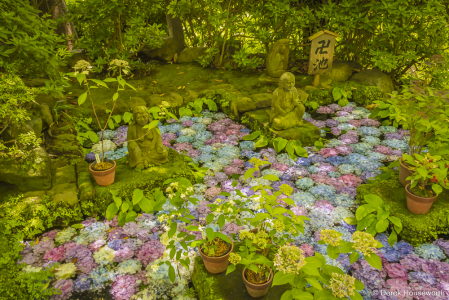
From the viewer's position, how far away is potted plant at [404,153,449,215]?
3205 mm

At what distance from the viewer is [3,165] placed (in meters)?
3.76

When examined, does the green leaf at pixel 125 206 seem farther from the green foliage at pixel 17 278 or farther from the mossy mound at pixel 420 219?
the mossy mound at pixel 420 219

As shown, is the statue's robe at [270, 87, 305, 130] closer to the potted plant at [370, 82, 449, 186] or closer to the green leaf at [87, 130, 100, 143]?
the potted plant at [370, 82, 449, 186]

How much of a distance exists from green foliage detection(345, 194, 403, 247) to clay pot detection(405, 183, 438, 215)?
0.93 feet

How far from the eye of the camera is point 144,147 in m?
4.43

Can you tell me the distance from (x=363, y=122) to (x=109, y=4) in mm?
6492

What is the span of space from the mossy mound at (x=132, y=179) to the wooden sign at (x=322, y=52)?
4.31 metres

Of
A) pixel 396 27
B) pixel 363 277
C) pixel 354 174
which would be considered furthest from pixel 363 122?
pixel 363 277

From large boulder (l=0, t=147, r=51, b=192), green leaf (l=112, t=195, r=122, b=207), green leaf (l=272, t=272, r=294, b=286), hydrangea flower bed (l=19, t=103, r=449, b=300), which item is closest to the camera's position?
green leaf (l=272, t=272, r=294, b=286)

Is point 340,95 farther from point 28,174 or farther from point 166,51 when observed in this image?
point 28,174

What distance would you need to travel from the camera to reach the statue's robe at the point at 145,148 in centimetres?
427

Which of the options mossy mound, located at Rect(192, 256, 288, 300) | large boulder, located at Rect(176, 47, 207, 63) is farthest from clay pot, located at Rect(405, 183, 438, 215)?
large boulder, located at Rect(176, 47, 207, 63)

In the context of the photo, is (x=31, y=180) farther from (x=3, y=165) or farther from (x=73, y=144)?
(x=73, y=144)

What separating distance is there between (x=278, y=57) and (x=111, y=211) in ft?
18.3
